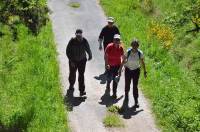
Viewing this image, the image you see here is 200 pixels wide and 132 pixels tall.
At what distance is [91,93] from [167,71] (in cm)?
317

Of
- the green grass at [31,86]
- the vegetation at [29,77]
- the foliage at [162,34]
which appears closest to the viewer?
the vegetation at [29,77]

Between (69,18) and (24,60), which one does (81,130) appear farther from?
(69,18)

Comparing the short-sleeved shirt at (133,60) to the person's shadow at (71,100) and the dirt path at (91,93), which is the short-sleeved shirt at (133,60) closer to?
the dirt path at (91,93)

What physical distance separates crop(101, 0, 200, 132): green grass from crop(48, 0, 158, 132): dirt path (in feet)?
1.69

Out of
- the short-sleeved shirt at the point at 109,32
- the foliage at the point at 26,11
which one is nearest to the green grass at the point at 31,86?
the short-sleeved shirt at the point at 109,32

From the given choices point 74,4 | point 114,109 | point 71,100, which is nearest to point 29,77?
point 71,100

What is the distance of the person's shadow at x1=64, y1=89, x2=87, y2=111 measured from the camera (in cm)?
1520

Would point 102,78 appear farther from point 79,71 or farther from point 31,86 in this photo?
point 31,86

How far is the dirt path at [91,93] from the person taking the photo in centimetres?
1410

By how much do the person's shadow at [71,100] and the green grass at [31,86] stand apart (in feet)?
0.69

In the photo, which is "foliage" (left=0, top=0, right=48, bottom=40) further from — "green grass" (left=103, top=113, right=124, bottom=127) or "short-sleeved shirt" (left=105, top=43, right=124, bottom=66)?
"green grass" (left=103, top=113, right=124, bottom=127)

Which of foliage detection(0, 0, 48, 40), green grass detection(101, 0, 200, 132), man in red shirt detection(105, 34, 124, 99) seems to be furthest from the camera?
man in red shirt detection(105, 34, 124, 99)

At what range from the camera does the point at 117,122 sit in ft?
Result: 46.3

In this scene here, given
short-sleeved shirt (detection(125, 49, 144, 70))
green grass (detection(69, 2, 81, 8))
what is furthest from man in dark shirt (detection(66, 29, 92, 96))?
green grass (detection(69, 2, 81, 8))
